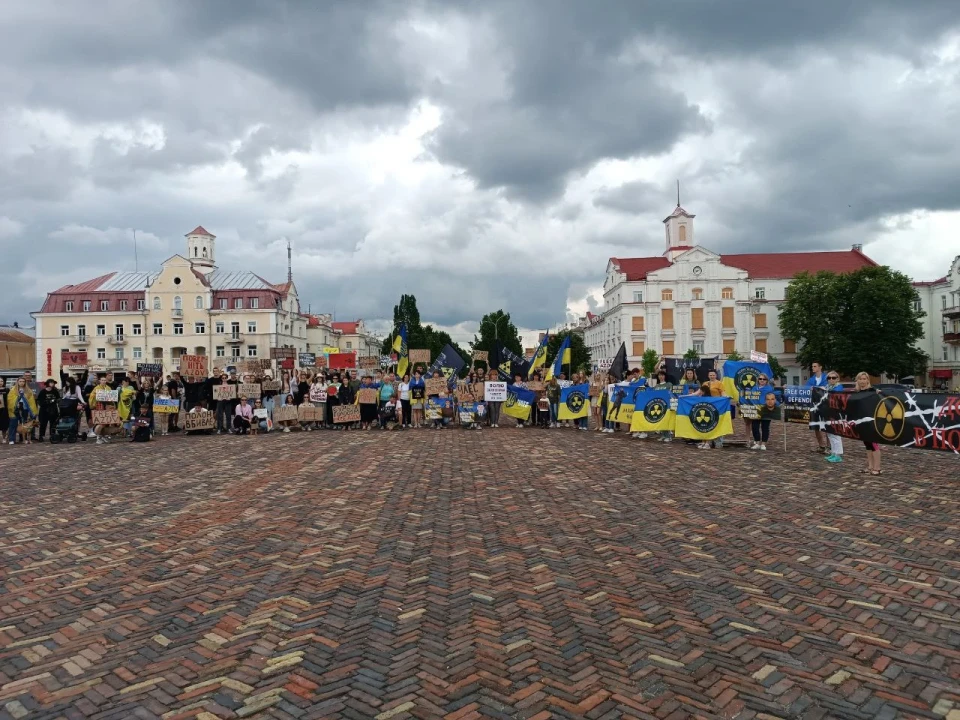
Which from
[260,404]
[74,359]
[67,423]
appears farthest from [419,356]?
[74,359]

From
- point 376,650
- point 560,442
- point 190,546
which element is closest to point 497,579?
point 376,650

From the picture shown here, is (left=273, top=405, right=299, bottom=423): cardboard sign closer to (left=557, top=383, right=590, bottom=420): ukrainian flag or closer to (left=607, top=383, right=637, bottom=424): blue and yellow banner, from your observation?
(left=557, top=383, right=590, bottom=420): ukrainian flag

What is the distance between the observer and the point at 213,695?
446 cm

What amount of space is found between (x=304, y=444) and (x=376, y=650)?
13.5 m

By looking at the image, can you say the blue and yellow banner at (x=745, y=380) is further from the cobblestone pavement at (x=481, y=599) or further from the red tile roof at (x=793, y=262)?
the red tile roof at (x=793, y=262)

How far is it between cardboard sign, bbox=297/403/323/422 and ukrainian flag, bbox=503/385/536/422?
6.40 meters

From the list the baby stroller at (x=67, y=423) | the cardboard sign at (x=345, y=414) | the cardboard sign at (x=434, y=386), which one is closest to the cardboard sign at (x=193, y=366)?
the baby stroller at (x=67, y=423)

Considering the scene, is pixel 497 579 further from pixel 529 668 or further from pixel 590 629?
pixel 529 668

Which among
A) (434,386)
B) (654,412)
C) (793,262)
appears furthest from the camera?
(793,262)

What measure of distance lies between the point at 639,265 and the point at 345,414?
83522 mm

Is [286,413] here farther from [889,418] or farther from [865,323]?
[865,323]

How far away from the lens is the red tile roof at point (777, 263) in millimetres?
96562

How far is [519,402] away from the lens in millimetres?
23703

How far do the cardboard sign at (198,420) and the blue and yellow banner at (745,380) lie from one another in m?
15.5
